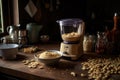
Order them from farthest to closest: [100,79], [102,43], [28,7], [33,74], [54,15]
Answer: [54,15] → [28,7] → [102,43] → [33,74] → [100,79]

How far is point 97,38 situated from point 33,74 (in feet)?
2.42

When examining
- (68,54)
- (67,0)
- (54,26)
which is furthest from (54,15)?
(68,54)

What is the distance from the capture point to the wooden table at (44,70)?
4.54 ft

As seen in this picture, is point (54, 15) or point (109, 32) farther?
point (54, 15)

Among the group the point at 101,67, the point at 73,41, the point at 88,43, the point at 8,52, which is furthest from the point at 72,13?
the point at 101,67

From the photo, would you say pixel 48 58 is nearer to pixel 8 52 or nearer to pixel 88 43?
pixel 8 52

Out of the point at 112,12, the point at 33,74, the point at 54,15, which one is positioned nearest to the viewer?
the point at 33,74

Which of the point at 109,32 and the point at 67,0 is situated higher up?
the point at 67,0

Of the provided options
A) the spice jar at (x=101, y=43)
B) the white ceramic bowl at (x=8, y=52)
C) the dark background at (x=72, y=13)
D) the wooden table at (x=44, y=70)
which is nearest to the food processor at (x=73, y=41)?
the wooden table at (x=44, y=70)

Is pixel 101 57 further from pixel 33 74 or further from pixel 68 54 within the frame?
pixel 33 74

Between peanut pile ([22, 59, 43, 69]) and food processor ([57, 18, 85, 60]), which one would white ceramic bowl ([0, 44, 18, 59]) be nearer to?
peanut pile ([22, 59, 43, 69])

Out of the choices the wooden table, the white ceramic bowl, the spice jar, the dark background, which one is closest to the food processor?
the wooden table

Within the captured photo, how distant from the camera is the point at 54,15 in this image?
278 cm

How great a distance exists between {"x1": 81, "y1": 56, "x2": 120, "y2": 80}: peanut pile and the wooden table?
61 millimetres
